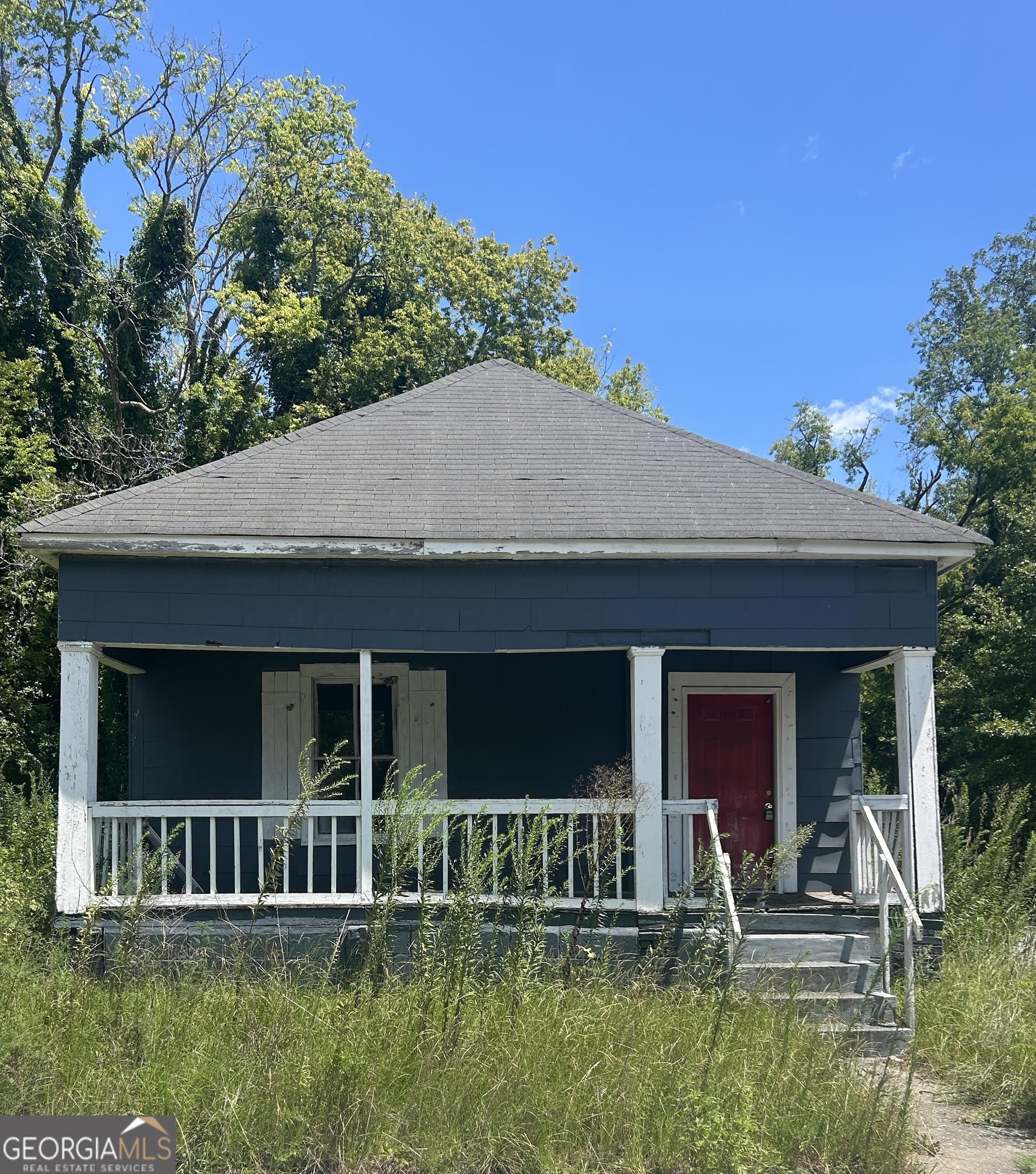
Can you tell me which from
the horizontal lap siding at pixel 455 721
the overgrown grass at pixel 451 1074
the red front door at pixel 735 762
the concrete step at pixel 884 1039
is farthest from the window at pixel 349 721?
the concrete step at pixel 884 1039

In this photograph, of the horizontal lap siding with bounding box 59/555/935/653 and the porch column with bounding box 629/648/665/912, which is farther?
the horizontal lap siding with bounding box 59/555/935/653

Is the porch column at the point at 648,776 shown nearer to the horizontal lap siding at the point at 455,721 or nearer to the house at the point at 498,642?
the house at the point at 498,642

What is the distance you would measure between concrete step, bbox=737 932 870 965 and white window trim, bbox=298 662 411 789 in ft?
12.7

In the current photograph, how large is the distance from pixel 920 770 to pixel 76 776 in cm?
652

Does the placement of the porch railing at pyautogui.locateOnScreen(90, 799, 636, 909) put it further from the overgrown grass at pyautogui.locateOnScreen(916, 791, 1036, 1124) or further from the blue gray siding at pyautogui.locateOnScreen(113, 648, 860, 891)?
the overgrown grass at pyautogui.locateOnScreen(916, 791, 1036, 1124)

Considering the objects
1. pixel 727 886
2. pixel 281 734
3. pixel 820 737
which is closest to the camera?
pixel 727 886

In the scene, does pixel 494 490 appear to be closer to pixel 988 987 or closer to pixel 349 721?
pixel 349 721

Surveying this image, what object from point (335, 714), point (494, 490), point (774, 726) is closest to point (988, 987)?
point (774, 726)

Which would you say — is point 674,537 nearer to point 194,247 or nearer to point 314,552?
point 314,552

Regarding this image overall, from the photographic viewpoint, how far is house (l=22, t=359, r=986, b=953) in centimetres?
783

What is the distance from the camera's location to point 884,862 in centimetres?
731

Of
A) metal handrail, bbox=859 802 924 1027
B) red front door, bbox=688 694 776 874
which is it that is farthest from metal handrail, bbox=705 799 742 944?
red front door, bbox=688 694 776 874

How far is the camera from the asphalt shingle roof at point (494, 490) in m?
8.02

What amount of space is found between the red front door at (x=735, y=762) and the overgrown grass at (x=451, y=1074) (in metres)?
3.87
